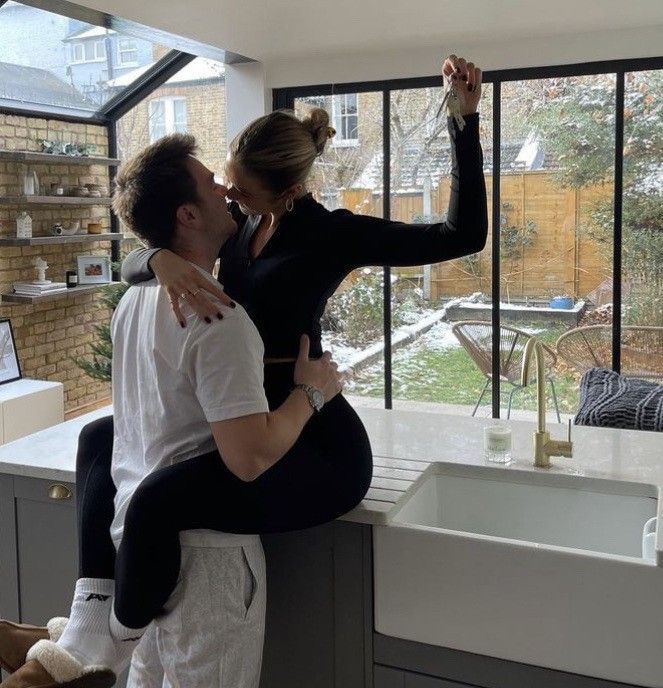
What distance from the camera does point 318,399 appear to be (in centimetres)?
153

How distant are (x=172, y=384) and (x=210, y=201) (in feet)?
1.13

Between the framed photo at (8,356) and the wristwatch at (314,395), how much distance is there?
5.12m

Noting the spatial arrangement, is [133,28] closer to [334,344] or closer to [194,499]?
[334,344]

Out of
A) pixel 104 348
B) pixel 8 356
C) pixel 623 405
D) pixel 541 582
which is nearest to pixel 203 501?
pixel 541 582

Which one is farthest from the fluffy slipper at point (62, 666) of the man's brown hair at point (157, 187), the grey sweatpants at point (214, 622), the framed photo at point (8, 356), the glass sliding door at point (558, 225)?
the framed photo at point (8, 356)

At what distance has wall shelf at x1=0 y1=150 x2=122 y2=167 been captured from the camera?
624cm

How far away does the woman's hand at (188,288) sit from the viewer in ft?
4.54

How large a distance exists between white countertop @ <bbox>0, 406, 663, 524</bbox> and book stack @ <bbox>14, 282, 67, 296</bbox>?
4419 mm

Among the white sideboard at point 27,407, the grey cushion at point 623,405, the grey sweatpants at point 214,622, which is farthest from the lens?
the white sideboard at point 27,407

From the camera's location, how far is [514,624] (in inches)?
61.5

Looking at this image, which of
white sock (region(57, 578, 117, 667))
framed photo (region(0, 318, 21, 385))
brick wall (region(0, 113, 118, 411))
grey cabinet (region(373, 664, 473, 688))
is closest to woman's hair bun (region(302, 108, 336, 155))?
white sock (region(57, 578, 117, 667))

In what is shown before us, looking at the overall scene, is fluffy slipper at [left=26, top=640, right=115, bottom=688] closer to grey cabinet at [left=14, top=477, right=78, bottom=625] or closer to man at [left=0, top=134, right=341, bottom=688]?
man at [left=0, top=134, right=341, bottom=688]

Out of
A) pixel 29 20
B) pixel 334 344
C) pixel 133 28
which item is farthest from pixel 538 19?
pixel 29 20

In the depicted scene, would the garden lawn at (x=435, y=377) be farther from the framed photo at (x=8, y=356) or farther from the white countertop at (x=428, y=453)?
the white countertop at (x=428, y=453)
